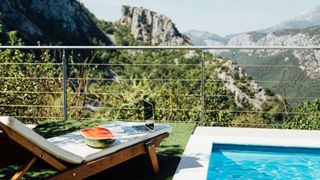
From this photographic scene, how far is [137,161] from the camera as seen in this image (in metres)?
4.16

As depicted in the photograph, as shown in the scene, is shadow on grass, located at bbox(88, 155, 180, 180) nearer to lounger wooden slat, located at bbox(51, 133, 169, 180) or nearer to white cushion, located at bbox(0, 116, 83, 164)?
lounger wooden slat, located at bbox(51, 133, 169, 180)

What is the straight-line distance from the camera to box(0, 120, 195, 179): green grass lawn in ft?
11.9

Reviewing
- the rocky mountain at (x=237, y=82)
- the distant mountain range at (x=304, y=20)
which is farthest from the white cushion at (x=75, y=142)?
the distant mountain range at (x=304, y=20)

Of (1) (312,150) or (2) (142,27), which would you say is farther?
(2) (142,27)

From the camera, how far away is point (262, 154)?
475 cm

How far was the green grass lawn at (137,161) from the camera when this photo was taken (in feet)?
11.9

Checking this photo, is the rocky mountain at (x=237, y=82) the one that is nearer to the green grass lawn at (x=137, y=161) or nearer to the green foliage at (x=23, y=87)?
the green grass lawn at (x=137, y=161)

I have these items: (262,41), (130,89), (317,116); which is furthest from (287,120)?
(262,41)

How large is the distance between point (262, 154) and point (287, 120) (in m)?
2.10

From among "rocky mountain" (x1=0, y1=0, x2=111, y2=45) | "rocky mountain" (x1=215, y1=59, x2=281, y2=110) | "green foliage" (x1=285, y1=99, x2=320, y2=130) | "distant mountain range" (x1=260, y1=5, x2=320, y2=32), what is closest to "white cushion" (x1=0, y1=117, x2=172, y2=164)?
"rocky mountain" (x1=215, y1=59, x2=281, y2=110)

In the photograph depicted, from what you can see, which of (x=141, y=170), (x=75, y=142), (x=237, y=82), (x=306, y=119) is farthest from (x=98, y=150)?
(x=306, y=119)

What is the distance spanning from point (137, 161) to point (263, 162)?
1345mm

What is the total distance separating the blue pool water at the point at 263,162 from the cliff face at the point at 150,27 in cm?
4368

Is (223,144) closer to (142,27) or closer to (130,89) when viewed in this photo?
(130,89)
